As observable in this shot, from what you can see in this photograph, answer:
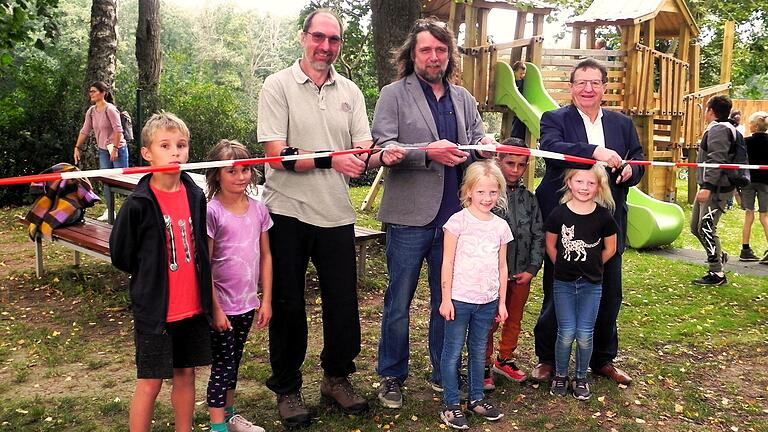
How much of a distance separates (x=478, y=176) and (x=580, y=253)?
2.74 feet

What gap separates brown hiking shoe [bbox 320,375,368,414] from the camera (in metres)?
3.84

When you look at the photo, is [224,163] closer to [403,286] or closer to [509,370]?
[403,286]

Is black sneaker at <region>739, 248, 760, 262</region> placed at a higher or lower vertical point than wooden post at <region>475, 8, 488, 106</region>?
lower

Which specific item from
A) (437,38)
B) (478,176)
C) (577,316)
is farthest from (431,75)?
(577,316)

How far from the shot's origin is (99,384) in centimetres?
435

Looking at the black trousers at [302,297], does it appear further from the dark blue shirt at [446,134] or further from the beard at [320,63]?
the beard at [320,63]

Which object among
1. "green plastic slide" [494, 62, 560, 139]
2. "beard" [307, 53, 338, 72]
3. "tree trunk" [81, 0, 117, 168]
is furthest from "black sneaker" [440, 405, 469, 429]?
"tree trunk" [81, 0, 117, 168]

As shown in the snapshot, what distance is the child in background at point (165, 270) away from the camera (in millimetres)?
2969

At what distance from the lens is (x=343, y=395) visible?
3.87 meters

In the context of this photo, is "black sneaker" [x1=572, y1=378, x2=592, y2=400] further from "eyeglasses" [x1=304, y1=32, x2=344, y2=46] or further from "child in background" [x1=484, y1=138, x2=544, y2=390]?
"eyeglasses" [x1=304, y1=32, x2=344, y2=46]

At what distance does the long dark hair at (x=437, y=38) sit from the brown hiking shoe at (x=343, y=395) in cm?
172

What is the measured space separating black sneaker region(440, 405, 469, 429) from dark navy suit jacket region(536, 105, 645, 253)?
129 centimetres

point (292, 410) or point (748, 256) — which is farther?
point (748, 256)

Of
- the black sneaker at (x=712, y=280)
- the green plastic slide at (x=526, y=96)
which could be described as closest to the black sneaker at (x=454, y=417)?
the black sneaker at (x=712, y=280)
